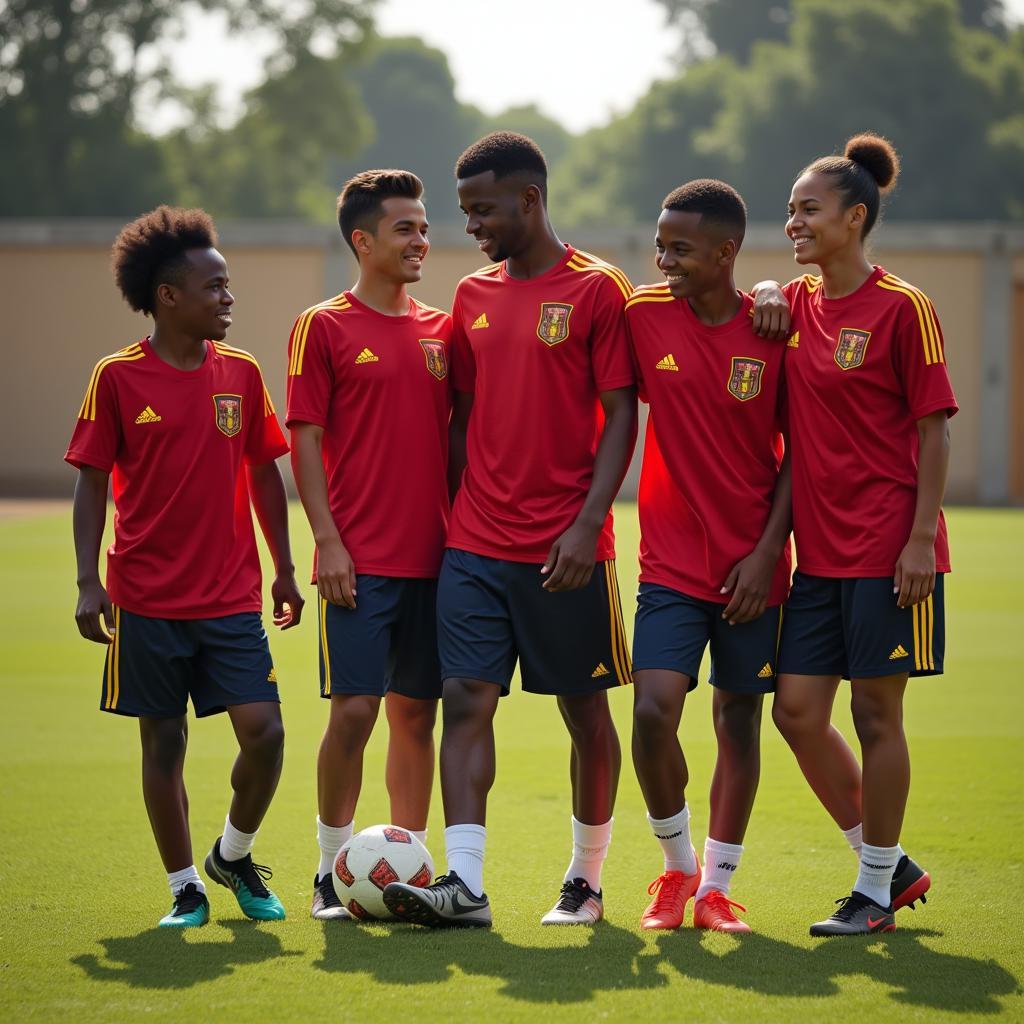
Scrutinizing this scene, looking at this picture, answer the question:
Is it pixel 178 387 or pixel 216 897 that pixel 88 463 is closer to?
pixel 178 387

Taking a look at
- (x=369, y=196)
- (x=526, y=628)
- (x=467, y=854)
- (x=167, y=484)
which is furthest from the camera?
(x=369, y=196)

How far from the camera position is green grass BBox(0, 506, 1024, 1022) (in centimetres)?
424

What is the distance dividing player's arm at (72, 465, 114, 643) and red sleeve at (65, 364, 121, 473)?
0.04 m

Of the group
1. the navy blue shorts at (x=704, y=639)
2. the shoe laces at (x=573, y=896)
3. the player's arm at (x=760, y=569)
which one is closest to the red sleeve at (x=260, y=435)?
the navy blue shorts at (x=704, y=639)

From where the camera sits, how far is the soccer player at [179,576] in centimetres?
526

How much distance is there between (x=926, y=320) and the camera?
5.06m

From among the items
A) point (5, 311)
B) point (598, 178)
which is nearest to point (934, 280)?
point (5, 311)

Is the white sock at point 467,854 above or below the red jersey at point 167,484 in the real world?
below

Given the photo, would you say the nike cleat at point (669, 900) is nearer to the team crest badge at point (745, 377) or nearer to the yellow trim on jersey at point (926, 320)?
the team crest badge at point (745, 377)

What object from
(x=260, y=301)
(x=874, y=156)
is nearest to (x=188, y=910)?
(x=874, y=156)

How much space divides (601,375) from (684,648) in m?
0.92

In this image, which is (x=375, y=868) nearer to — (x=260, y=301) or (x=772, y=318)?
(x=772, y=318)

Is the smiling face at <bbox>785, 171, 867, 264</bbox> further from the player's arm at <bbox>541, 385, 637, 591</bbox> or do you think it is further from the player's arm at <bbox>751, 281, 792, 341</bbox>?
the player's arm at <bbox>541, 385, 637, 591</bbox>

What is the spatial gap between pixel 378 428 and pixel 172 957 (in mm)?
1784
